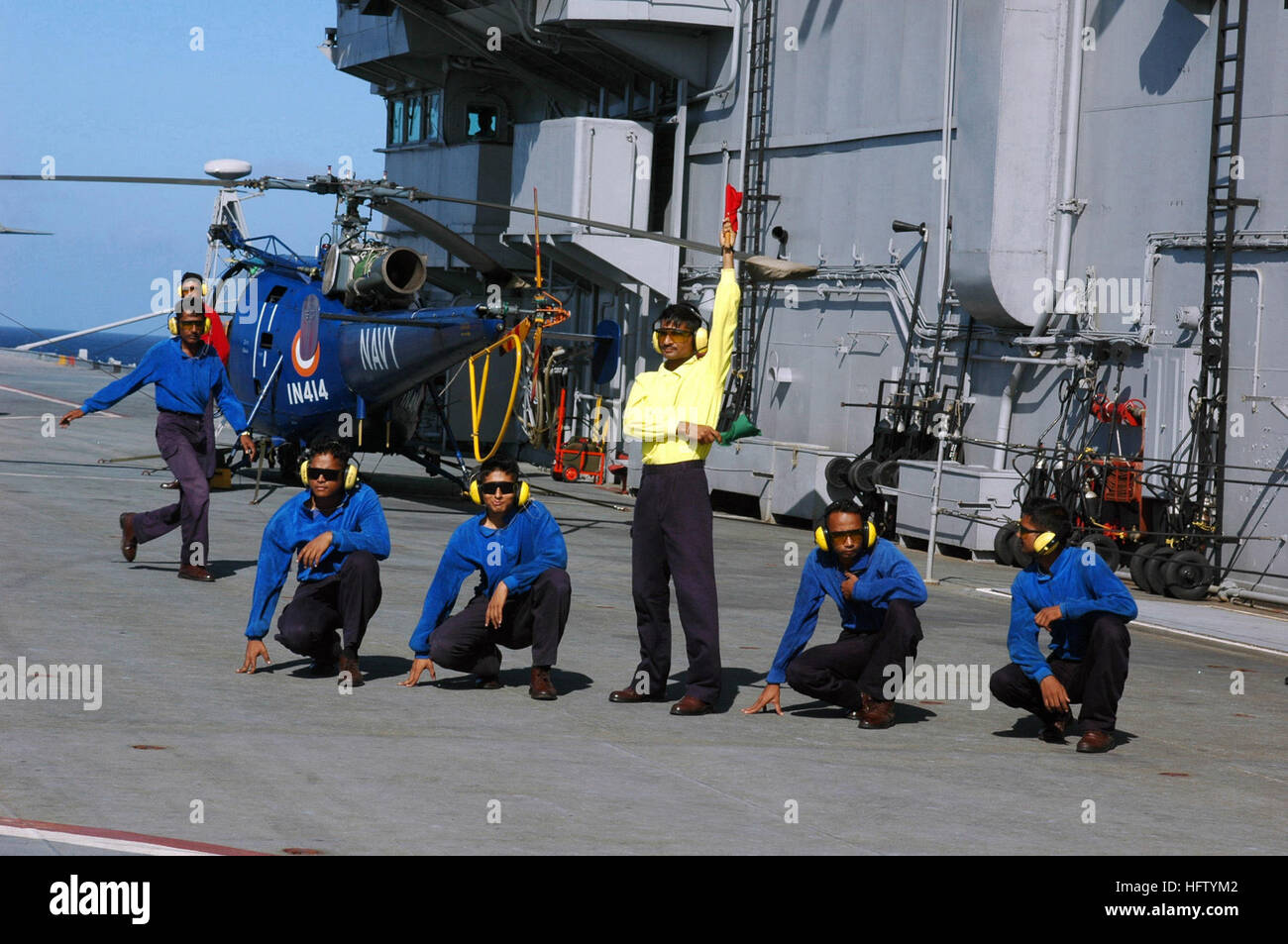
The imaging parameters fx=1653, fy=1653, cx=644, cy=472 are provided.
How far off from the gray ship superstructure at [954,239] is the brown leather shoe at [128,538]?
7756 mm

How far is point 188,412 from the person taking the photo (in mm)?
13188

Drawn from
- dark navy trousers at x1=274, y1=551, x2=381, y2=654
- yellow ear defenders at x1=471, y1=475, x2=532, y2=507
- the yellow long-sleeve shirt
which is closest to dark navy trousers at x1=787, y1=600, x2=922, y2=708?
the yellow long-sleeve shirt

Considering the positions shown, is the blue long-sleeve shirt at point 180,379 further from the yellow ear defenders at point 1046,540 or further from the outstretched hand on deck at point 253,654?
the yellow ear defenders at point 1046,540

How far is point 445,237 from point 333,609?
10051mm

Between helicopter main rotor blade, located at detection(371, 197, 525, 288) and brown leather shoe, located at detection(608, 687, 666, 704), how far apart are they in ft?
32.2

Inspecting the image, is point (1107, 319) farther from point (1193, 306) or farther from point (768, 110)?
point (768, 110)

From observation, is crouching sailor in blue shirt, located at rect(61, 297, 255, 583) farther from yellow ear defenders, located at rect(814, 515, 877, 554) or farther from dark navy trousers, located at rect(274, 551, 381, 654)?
yellow ear defenders, located at rect(814, 515, 877, 554)

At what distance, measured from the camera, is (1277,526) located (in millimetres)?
16328

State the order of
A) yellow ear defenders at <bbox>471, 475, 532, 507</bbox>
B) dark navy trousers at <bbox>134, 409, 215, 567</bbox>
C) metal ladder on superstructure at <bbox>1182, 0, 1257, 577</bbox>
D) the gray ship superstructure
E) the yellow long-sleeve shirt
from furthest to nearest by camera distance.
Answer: the gray ship superstructure < metal ladder on superstructure at <bbox>1182, 0, 1257, 577</bbox> < dark navy trousers at <bbox>134, 409, 215, 567</bbox> < yellow ear defenders at <bbox>471, 475, 532, 507</bbox> < the yellow long-sleeve shirt

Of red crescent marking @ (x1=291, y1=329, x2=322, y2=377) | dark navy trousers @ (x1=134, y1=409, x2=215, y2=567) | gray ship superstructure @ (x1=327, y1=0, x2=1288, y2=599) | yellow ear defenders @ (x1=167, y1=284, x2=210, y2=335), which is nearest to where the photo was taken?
dark navy trousers @ (x1=134, y1=409, x2=215, y2=567)

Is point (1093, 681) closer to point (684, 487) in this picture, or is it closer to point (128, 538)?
point (684, 487)

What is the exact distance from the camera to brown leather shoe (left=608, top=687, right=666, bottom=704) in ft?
30.3
